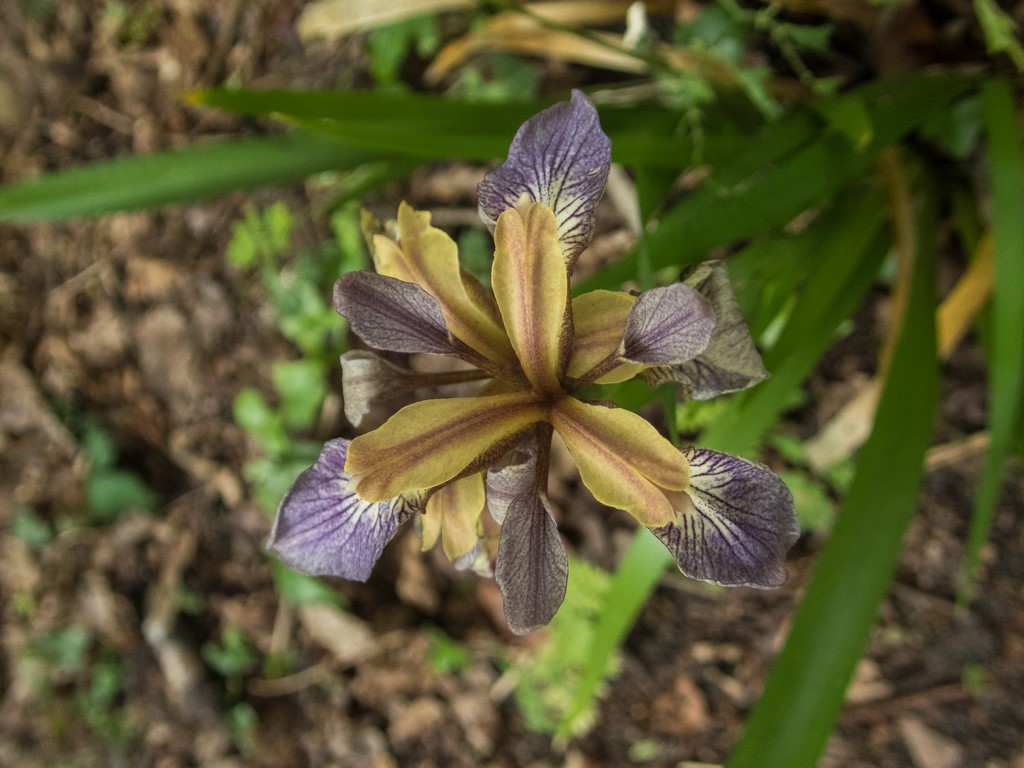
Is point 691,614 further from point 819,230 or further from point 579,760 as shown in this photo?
point 819,230

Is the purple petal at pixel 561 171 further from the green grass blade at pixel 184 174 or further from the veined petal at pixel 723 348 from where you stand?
the green grass blade at pixel 184 174

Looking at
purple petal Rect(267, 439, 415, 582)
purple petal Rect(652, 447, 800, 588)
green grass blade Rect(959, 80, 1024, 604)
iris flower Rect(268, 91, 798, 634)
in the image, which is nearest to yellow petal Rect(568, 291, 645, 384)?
iris flower Rect(268, 91, 798, 634)

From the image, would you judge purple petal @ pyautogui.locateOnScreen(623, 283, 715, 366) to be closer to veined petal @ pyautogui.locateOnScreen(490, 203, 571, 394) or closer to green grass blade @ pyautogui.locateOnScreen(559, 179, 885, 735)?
veined petal @ pyautogui.locateOnScreen(490, 203, 571, 394)

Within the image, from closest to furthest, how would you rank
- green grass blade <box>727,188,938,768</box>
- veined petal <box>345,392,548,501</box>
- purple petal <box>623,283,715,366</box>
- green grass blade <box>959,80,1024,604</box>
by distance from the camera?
1. purple petal <box>623,283,715,366</box>
2. veined petal <box>345,392,548,501</box>
3. green grass blade <box>727,188,938,768</box>
4. green grass blade <box>959,80,1024,604</box>

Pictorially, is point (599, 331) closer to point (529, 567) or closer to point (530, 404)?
point (530, 404)

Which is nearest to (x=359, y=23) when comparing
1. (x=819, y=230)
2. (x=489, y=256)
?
(x=489, y=256)

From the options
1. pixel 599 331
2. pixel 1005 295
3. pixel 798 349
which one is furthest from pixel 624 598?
pixel 1005 295
